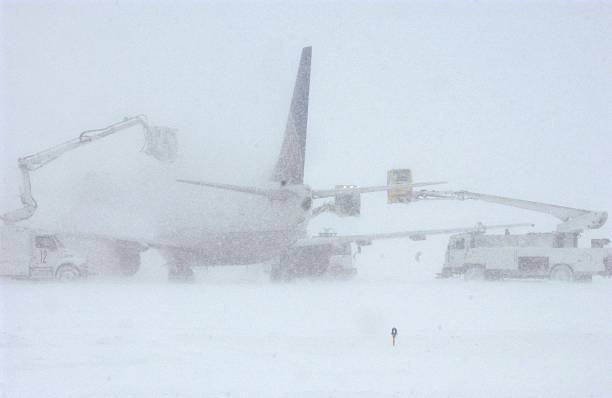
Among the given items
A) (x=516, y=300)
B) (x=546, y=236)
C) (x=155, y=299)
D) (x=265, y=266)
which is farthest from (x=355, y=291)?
(x=265, y=266)

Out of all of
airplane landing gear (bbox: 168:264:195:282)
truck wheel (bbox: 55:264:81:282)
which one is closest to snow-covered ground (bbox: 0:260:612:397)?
truck wheel (bbox: 55:264:81:282)

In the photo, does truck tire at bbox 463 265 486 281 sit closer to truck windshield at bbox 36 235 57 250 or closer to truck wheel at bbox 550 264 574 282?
truck wheel at bbox 550 264 574 282

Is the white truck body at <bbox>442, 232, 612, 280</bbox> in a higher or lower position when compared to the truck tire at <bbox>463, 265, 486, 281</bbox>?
higher

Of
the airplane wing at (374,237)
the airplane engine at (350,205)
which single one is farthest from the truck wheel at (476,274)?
the airplane engine at (350,205)

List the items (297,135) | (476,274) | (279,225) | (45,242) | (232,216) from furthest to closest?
(476,274), (232,216), (297,135), (279,225), (45,242)

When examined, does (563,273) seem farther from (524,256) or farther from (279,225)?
(279,225)

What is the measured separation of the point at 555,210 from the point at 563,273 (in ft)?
8.54

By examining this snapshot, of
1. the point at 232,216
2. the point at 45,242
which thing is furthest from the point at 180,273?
the point at 45,242

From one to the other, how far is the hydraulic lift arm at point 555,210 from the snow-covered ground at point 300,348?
889 centimetres

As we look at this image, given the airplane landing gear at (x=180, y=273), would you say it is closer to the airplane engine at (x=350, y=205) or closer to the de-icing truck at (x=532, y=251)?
the airplane engine at (x=350, y=205)

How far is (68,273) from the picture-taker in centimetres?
2064

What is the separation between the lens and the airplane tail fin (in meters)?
22.5

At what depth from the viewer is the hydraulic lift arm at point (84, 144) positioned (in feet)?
74.8

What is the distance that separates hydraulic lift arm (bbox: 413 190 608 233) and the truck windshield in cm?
1284
